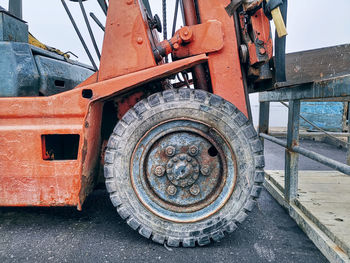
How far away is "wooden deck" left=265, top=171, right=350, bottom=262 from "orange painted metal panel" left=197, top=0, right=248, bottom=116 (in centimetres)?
104

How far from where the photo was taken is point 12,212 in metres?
2.12

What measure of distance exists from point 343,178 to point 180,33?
2477mm

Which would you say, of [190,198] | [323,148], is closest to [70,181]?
[190,198]

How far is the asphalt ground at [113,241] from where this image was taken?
1492mm

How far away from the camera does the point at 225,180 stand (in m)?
1.63

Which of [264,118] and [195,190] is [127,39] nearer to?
[195,190]

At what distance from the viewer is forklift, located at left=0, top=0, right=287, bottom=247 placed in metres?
1.59

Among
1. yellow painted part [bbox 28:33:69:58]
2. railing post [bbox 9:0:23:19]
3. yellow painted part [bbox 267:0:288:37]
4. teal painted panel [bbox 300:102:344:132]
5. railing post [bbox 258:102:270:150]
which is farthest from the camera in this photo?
teal painted panel [bbox 300:102:344:132]

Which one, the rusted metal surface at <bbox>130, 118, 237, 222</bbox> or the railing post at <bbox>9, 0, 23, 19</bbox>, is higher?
the railing post at <bbox>9, 0, 23, 19</bbox>

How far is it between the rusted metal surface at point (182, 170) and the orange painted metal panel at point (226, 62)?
1.14 ft

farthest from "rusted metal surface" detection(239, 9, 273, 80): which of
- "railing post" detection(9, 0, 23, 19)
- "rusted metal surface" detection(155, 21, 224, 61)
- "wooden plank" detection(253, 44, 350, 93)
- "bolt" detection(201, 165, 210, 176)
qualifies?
"railing post" detection(9, 0, 23, 19)

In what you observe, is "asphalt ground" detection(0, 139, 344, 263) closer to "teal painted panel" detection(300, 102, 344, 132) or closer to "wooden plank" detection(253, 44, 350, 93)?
"wooden plank" detection(253, 44, 350, 93)

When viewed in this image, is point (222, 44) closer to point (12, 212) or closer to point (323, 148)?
point (12, 212)

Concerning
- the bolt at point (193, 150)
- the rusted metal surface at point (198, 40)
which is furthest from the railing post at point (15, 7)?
the bolt at point (193, 150)
